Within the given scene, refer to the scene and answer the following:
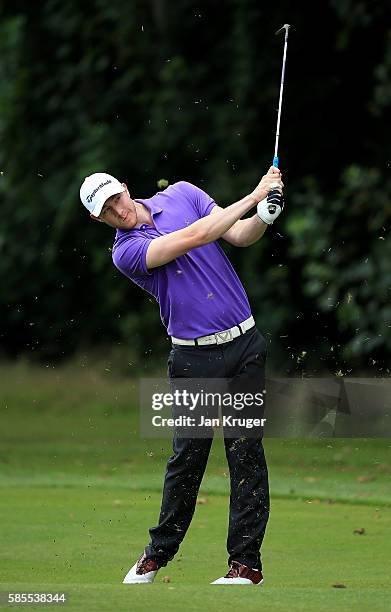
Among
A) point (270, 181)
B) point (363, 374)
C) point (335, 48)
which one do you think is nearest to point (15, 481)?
point (363, 374)

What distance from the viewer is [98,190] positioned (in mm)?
5766

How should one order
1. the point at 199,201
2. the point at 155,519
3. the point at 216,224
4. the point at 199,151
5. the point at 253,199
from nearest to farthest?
the point at 216,224
the point at 253,199
the point at 199,201
the point at 155,519
the point at 199,151

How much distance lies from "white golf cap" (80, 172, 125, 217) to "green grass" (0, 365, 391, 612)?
1.49 meters

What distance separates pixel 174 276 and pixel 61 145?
12492mm

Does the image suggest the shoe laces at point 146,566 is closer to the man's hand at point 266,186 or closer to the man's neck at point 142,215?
the man's neck at point 142,215

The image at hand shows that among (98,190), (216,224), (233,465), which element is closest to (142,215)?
(98,190)

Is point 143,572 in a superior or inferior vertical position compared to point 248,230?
inferior

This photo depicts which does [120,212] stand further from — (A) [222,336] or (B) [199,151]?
(B) [199,151]

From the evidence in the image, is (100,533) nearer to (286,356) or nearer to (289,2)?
(286,356)

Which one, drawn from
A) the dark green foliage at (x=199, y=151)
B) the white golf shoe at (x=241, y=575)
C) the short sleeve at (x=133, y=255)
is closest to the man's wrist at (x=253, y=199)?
the short sleeve at (x=133, y=255)

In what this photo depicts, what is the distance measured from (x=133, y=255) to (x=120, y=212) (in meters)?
0.19

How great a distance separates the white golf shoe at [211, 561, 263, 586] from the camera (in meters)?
5.70

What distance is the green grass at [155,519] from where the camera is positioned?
16.9 ft

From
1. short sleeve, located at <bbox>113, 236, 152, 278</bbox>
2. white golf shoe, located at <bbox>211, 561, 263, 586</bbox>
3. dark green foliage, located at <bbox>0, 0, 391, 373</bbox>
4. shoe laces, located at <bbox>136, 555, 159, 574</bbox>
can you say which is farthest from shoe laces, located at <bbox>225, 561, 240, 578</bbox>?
dark green foliage, located at <bbox>0, 0, 391, 373</bbox>
